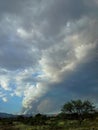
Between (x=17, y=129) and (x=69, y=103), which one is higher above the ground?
(x=69, y=103)

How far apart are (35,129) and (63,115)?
2524 inches

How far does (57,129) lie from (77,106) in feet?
236

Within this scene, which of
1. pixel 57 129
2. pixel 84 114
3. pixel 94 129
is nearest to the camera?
pixel 94 129

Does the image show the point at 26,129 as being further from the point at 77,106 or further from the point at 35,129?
the point at 77,106

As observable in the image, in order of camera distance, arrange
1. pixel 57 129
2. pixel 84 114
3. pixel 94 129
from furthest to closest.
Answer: pixel 84 114 → pixel 57 129 → pixel 94 129

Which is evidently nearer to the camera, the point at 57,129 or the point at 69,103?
the point at 57,129

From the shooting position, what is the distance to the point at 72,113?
152500 mm

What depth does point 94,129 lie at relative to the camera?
7512 centimetres

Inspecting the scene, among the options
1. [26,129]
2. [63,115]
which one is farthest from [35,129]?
[63,115]

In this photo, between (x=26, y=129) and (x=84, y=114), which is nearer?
(x=26, y=129)

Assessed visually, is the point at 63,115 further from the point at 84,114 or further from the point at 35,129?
the point at 35,129

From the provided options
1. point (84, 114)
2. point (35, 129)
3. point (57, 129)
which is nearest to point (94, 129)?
point (57, 129)

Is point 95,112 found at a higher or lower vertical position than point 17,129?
higher

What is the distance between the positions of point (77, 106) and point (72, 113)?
165 inches
